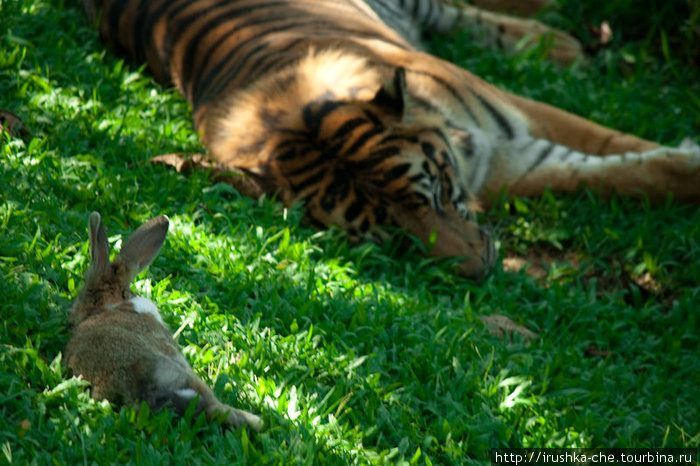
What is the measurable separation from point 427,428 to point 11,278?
148 centimetres

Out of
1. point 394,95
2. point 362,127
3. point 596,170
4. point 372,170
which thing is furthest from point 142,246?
point 596,170

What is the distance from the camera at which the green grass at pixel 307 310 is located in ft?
8.27

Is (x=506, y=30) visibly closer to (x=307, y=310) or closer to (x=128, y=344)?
(x=307, y=310)

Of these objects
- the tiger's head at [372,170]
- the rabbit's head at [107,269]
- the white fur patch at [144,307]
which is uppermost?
the rabbit's head at [107,269]

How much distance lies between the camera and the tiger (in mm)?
4070

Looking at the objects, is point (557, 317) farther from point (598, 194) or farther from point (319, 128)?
point (319, 128)

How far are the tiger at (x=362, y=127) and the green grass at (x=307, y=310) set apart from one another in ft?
0.47

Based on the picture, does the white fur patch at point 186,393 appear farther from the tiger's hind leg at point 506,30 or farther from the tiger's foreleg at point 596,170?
the tiger's hind leg at point 506,30

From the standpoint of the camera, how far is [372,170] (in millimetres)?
4059

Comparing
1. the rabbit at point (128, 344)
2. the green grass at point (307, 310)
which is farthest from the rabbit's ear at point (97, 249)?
the green grass at point (307, 310)

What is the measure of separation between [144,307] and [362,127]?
5.90 feet

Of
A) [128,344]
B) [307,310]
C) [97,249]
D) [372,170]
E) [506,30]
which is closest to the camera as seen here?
[128,344]

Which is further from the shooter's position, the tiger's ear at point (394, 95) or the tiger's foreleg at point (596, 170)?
the tiger's foreleg at point (596, 170)

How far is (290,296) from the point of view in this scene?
339 cm
